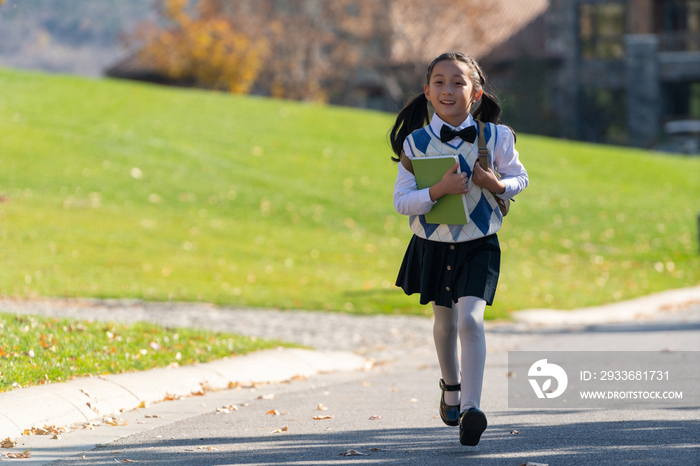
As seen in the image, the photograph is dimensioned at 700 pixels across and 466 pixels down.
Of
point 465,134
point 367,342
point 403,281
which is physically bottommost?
point 367,342

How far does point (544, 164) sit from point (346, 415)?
22.4 m

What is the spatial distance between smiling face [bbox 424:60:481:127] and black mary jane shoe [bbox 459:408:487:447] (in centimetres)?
155

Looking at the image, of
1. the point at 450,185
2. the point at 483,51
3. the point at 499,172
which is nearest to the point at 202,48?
the point at 483,51

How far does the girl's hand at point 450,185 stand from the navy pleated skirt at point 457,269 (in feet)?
1.13

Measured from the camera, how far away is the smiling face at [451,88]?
4.77 meters

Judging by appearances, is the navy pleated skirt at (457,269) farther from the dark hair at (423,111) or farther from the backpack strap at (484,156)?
the dark hair at (423,111)

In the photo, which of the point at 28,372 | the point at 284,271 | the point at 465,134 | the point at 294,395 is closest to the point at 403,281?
the point at 465,134

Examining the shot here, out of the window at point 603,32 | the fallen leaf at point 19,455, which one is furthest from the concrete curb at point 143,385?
the window at point 603,32

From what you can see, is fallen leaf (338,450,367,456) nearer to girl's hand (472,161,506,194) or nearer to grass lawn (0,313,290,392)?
girl's hand (472,161,506,194)

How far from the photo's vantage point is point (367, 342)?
1009 cm

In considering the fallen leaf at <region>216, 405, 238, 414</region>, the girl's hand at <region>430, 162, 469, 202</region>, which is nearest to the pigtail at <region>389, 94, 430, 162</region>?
the girl's hand at <region>430, 162, 469, 202</region>

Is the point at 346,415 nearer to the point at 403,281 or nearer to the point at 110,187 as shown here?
the point at 403,281

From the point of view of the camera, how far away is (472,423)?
4.50 meters

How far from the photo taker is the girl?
15.3 ft
